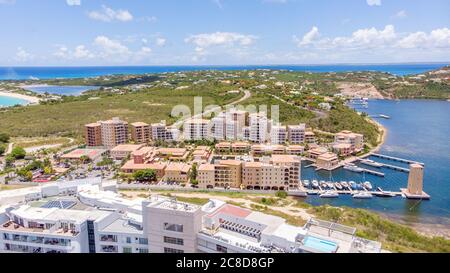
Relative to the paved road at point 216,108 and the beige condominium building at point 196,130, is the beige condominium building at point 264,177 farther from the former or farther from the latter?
the paved road at point 216,108

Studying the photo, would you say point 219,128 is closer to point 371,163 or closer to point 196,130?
point 196,130

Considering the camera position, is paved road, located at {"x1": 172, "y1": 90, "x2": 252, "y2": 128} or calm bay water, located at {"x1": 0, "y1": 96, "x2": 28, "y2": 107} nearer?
paved road, located at {"x1": 172, "y1": 90, "x2": 252, "y2": 128}

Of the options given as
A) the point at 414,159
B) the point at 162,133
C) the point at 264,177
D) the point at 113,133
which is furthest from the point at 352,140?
the point at 113,133

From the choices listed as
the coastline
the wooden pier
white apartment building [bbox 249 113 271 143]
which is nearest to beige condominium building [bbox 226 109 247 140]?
white apartment building [bbox 249 113 271 143]

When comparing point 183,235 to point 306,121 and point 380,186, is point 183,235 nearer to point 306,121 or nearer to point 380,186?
point 380,186

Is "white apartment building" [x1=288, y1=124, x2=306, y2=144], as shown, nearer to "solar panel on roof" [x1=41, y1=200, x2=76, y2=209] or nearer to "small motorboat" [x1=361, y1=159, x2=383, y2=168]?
"small motorboat" [x1=361, y1=159, x2=383, y2=168]
